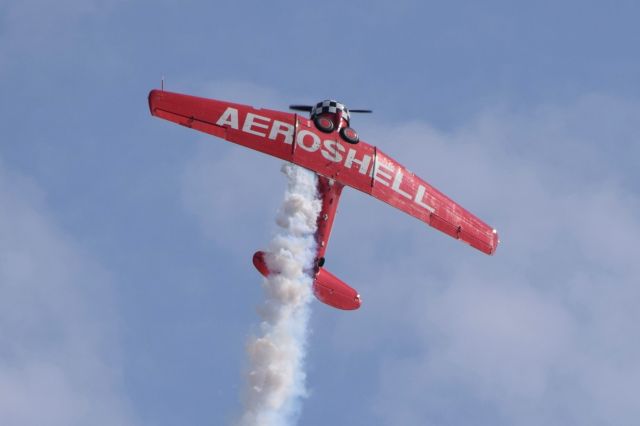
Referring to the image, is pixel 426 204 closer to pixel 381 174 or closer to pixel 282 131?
pixel 381 174

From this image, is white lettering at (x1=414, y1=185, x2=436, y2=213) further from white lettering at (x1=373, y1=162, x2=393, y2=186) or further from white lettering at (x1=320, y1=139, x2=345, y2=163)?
white lettering at (x1=320, y1=139, x2=345, y2=163)

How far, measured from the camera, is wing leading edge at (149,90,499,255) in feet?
159

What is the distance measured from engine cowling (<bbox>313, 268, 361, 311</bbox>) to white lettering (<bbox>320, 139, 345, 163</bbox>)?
11.7ft

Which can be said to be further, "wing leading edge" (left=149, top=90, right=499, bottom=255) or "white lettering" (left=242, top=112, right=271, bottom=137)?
"white lettering" (left=242, top=112, right=271, bottom=137)

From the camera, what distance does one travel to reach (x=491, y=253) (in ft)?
172

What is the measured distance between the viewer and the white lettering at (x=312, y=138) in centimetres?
4894

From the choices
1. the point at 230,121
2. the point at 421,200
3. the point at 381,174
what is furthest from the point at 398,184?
the point at 230,121

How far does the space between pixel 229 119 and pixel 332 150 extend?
3.18 meters

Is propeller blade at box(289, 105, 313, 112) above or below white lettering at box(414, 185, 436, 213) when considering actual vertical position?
above

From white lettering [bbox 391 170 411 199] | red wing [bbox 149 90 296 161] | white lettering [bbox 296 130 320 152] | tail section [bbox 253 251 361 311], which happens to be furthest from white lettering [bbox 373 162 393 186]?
tail section [bbox 253 251 361 311]

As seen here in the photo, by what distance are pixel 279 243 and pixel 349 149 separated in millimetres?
3482

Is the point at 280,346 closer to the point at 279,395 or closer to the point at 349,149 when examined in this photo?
the point at 279,395

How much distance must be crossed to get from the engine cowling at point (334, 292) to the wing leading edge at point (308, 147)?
9.66 ft

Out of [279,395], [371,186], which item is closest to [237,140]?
[371,186]
